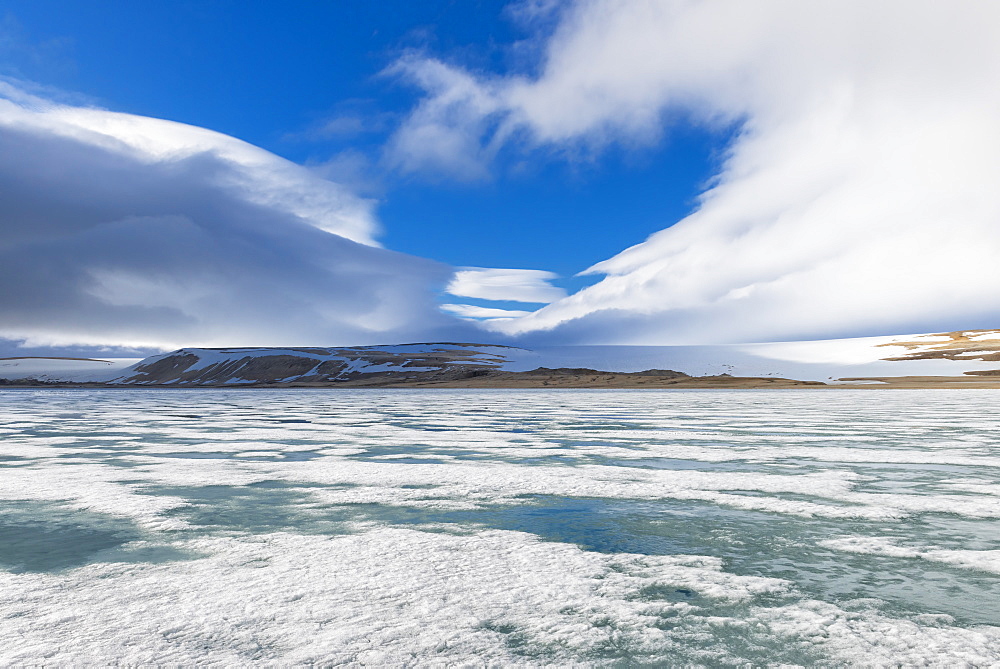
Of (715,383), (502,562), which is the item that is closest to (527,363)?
(715,383)

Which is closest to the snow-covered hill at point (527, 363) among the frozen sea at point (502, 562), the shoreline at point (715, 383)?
the shoreline at point (715, 383)

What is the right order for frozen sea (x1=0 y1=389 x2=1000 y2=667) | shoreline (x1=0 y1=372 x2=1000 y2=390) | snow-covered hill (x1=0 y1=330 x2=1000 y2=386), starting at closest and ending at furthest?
frozen sea (x1=0 y1=389 x2=1000 y2=667), shoreline (x1=0 y1=372 x2=1000 y2=390), snow-covered hill (x1=0 y1=330 x2=1000 y2=386)

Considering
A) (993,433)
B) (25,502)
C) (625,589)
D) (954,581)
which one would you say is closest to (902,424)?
(993,433)

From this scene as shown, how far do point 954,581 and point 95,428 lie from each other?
15631 millimetres

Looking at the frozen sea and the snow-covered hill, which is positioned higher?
the snow-covered hill

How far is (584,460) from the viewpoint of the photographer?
7879mm

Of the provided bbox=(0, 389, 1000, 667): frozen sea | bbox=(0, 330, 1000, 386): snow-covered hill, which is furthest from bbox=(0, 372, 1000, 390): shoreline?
bbox=(0, 389, 1000, 667): frozen sea

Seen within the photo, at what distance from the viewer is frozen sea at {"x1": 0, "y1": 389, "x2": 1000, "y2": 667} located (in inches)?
95.3

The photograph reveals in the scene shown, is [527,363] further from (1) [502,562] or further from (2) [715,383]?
(1) [502,562]

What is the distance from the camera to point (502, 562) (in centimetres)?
351

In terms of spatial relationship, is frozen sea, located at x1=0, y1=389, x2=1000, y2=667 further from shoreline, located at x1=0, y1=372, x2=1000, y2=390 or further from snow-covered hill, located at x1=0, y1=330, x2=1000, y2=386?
snow-covered hill, located at x1=0, y1=330, x2=1000, y2=386

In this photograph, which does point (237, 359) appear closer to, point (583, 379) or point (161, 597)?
point (583, 379)

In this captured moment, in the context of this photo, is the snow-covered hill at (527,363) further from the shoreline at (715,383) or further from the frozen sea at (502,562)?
the frozen sea at (502,562)

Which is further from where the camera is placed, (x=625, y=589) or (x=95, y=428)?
(x=95, y=428)
